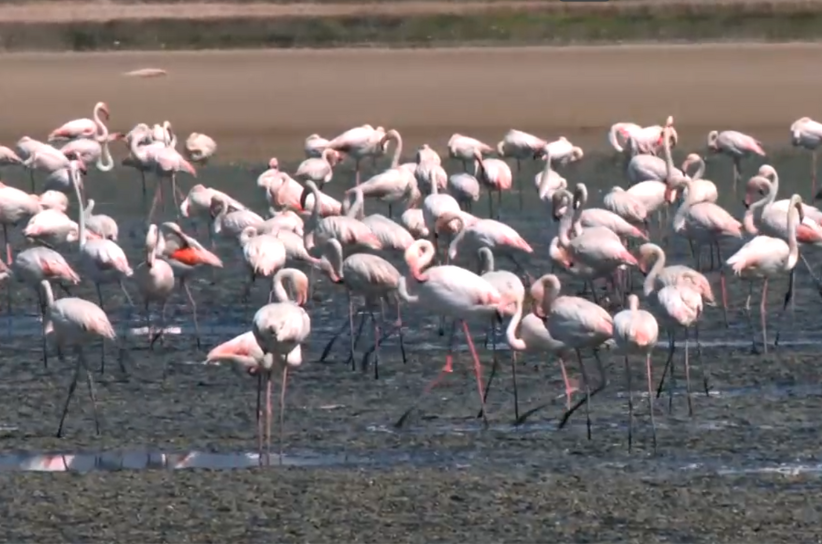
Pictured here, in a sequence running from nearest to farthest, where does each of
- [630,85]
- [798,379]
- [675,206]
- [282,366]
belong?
[282,366], [798,379], [675,206], [630,85]

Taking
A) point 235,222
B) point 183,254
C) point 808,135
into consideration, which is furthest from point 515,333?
point 808,135

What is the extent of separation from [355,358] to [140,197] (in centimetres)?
834

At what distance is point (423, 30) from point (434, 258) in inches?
788

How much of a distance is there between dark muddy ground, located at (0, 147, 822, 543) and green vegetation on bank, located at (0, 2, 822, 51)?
1967 centimetres

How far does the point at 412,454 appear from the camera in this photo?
8633 millimetres

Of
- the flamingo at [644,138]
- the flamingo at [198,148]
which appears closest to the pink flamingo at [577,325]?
the flamingo at [644,138]

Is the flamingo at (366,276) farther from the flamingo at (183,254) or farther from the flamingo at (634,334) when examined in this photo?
the flamingo at (634,334)

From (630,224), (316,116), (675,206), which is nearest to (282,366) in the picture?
(630,224)

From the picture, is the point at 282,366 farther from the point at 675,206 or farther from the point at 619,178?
the point at 619,178

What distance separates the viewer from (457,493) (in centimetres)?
782

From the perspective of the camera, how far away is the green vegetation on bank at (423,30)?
102ft

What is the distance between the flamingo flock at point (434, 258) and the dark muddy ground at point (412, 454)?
15 cm

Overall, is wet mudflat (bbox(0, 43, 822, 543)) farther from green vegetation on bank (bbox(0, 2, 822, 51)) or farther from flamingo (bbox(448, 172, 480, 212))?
green vegetation on bank (bbox(0, 2, 822, 51))

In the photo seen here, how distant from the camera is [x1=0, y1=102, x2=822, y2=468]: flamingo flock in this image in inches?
365
